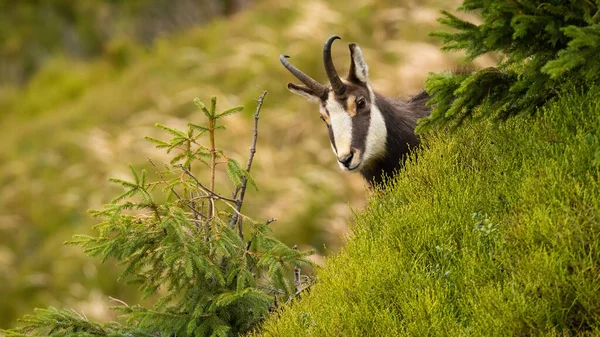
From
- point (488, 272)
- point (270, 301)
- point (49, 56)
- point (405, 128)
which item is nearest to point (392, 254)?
point (488, 272)

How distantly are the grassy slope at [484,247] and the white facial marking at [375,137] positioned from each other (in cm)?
177

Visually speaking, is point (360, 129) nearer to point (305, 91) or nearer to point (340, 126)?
point (340, 126)

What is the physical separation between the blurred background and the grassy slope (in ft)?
15.0

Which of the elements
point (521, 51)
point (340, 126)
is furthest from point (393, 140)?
point (521, 51)

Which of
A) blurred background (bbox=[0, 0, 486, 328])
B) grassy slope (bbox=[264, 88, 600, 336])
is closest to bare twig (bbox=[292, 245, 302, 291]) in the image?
grassy slope (bbox=[264, 88, 600, 336])

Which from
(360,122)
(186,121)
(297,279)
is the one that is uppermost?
(186,121)

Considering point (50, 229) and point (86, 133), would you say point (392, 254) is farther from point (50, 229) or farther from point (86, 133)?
point (86, 133)

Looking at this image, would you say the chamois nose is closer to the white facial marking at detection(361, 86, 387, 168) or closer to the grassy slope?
the white facial marking at detection(361, 86, 387, 168)

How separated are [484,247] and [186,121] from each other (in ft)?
34.7

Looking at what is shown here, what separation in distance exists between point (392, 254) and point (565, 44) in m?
1.52

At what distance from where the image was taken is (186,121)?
14.3 meters

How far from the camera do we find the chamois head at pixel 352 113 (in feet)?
22.4

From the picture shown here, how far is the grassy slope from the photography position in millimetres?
3709

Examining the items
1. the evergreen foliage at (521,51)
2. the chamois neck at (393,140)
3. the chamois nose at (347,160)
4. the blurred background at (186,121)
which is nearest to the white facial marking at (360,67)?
the chamois neck at (393,140)
